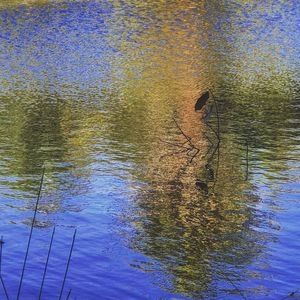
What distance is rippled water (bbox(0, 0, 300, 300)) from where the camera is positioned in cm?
762

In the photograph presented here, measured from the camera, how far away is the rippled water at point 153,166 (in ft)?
25.0

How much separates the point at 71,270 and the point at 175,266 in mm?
1034

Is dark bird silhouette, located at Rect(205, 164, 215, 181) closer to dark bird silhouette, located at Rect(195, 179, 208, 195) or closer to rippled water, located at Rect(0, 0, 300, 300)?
rippled water, located at Rect(0, 0, 300, 300)

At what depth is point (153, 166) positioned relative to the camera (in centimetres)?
1159

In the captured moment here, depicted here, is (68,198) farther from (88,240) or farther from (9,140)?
(9,140)

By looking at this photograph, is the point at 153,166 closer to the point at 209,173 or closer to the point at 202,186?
the point at 209,173

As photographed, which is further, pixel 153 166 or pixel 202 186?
pixel 153 166

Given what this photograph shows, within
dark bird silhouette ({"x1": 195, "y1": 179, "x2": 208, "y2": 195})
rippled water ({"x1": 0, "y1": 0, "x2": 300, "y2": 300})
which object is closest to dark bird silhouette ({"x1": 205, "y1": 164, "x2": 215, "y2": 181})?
rippled water ({"x1": 0, "y1": 0, "x2": 300, "y2": 300})

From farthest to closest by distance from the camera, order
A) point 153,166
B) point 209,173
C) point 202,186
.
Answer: point 153,166 < point 209,173 < point 202,186

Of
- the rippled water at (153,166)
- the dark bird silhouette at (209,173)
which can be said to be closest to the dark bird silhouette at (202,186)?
the rippled water at (153,166)

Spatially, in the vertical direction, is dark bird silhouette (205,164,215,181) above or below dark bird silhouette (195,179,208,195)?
above

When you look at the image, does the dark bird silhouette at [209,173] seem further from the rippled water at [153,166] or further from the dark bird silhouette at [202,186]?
the dark bird silhouette at [202,186]

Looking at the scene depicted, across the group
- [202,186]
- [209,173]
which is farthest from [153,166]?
[202,186]

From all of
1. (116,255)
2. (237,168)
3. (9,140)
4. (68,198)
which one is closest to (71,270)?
(116,255)
